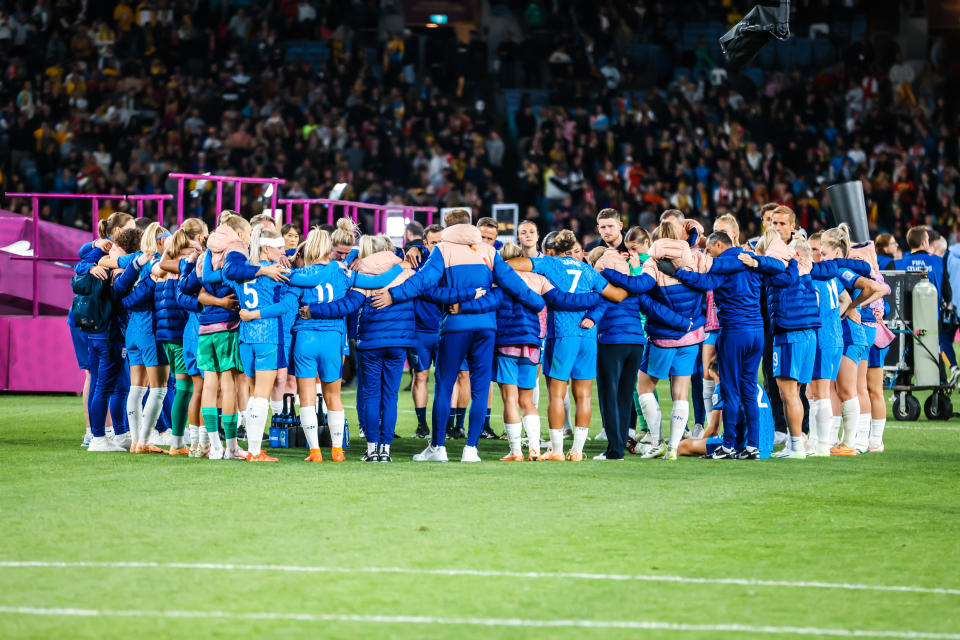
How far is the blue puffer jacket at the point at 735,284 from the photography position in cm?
1139

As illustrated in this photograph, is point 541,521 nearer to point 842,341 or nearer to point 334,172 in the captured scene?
point 842,341

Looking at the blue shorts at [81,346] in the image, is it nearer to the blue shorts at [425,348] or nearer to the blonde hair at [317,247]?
the blonde hair at [317,247]

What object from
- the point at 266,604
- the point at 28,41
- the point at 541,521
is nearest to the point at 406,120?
the point at 28,41

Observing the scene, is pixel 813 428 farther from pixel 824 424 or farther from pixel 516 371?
pixel 516 371

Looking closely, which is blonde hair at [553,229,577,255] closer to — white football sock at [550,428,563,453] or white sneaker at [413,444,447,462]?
white football sock at [550,428,563,453]

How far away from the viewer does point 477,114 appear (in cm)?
3016

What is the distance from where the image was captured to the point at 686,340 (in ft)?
38.7

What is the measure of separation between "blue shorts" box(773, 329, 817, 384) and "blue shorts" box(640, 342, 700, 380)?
2.40ft

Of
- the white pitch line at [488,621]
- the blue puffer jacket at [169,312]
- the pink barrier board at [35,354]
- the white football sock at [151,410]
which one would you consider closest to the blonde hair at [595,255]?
the blue puffer jacket at [169,312]

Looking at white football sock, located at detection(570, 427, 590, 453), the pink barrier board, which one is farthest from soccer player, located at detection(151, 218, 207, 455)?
the pink barrier board

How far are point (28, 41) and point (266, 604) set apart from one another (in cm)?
2746

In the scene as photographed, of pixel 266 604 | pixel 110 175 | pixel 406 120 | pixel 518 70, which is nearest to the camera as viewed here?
pixel 266 604

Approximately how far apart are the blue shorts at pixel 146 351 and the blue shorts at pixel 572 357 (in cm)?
336

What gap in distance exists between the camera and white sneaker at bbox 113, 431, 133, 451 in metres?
12.3
